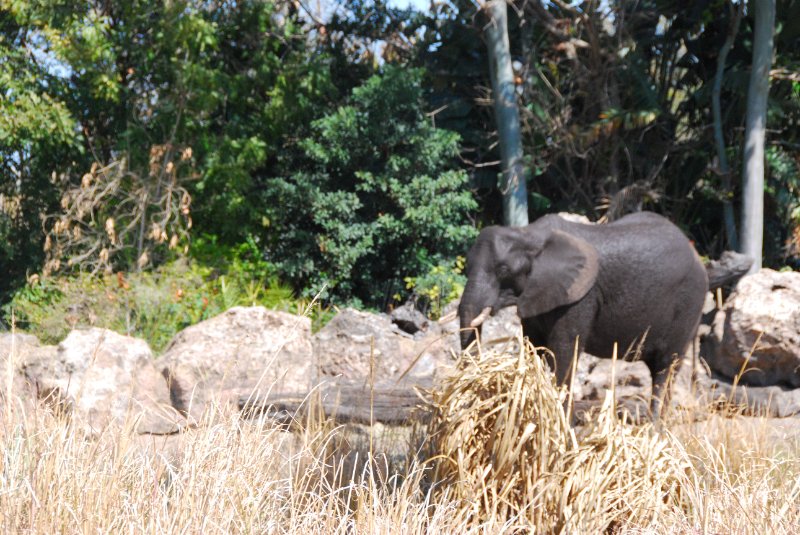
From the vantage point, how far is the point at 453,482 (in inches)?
121

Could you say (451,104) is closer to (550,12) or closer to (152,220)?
(550,12)

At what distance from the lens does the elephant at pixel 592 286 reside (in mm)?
4605

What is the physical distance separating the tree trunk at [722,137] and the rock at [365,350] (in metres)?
5.62

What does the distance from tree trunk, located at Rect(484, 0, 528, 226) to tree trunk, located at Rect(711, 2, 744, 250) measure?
2591 millimetres

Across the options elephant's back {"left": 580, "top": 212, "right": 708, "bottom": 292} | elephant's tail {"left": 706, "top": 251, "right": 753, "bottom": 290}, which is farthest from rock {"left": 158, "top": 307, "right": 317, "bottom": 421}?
elephant's tail {"left": 706, "top": 251, "right": 753, "bottom": 290}

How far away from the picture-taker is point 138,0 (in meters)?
10.0

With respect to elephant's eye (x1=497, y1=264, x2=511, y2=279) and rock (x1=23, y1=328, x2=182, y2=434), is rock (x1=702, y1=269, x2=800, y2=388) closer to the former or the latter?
elephant's eye (x1=497, y1=264, x2=511, y2=279)

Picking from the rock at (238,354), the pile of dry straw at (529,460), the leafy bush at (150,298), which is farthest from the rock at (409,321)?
the pile of dry straw at (529,460)

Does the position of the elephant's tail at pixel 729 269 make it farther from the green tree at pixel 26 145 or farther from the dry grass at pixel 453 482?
the green tree at pixel 26 145

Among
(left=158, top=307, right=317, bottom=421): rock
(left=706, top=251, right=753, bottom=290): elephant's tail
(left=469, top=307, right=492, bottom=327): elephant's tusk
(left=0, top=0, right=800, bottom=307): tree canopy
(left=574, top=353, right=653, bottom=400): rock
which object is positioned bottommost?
(left=574, top=353, right=653, bottom=400): rock

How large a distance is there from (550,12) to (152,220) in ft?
21.2

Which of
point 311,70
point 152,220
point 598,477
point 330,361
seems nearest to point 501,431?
point 598,477

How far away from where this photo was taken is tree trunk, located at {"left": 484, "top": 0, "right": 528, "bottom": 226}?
35.3 ft

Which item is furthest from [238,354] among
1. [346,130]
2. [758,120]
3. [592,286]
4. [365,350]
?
[758,120]
